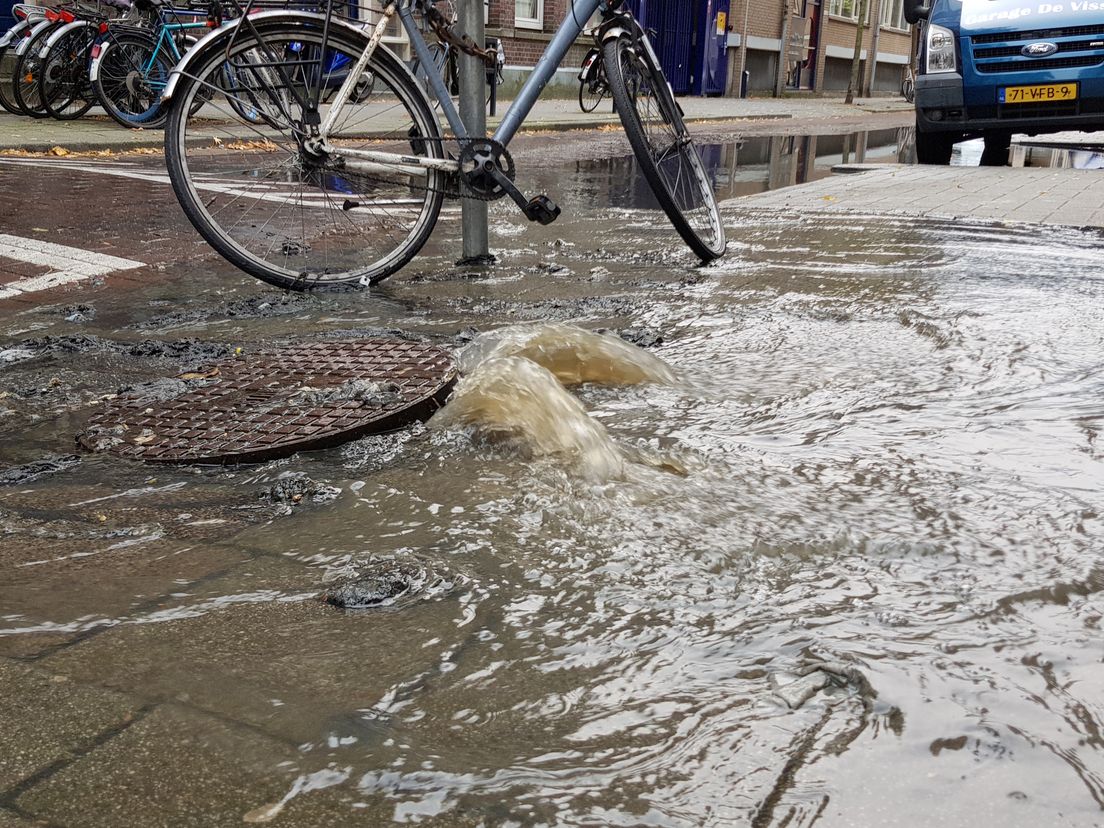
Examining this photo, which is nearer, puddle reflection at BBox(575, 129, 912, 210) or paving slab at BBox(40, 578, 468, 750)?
paving slab at BBox(40, 578, 468, 750)

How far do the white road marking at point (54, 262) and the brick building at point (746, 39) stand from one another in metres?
18.3

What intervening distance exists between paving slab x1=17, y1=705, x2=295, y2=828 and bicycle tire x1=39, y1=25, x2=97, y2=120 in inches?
494

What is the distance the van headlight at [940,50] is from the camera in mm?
10328

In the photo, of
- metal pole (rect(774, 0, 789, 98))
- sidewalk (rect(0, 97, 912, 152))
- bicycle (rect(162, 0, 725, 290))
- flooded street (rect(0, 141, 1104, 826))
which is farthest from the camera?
metal pole (rect(774, 0, 789, 98))

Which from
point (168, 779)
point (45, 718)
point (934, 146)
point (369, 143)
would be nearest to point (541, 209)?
point (369, 143)

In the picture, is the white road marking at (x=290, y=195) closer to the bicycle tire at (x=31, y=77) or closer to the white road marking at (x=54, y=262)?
the white road marking at (x=54, y=262)

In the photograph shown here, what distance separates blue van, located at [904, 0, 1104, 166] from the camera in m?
10.0

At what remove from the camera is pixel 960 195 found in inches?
325

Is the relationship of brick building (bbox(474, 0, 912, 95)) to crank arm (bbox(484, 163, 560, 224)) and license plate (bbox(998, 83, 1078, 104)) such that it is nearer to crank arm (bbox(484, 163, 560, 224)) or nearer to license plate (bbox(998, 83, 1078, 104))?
license plate (bbox(998, 83, 1078, 104))

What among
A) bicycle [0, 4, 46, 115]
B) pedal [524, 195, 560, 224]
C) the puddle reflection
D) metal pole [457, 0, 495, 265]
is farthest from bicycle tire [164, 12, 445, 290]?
bicycle [0, 4, 46, 115]

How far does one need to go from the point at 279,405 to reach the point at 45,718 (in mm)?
1584

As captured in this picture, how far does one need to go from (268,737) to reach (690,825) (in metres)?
0.58

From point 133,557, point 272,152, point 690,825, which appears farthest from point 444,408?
point 272,152

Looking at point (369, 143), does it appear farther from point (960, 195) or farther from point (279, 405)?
point (960, 195)
